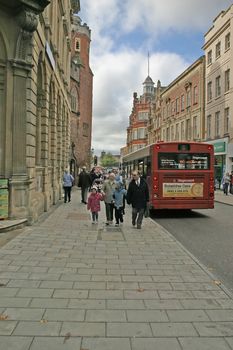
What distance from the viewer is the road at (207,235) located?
303 inches

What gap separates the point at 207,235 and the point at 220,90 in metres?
27.0

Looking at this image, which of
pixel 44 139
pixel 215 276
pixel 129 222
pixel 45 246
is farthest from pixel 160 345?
pixel 44 139

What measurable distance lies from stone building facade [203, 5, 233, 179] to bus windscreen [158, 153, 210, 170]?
56.1 feet

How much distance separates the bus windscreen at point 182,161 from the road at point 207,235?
1961mm

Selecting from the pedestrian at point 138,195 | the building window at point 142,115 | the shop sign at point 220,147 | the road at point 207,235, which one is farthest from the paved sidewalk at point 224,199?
the building window at point 142,115

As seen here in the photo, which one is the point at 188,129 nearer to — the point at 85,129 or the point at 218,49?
the point at 218,49

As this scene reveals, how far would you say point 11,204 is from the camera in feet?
36.2

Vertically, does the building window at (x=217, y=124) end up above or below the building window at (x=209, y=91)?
below

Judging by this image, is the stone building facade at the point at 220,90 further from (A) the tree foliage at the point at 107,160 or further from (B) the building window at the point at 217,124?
(A) the tree foliage at the point at 107,160

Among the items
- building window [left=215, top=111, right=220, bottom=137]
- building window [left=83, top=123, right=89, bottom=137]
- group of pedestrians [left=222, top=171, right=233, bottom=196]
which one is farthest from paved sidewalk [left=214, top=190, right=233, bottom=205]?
building window [left=83, top=123, right=89, bottom=137]

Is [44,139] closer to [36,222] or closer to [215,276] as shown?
[36,222]

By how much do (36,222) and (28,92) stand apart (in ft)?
12.6

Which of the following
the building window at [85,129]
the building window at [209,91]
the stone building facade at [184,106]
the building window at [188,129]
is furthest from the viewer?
the building window at [85,129]

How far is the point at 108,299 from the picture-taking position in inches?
211
